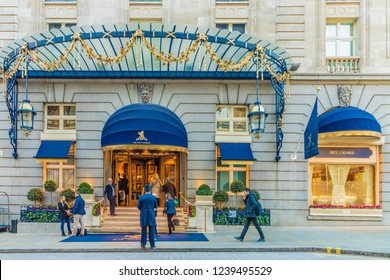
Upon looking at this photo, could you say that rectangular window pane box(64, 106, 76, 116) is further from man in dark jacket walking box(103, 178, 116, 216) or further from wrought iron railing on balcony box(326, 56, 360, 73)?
wrought iron railing on balcony box(326, 56, 360, 73)

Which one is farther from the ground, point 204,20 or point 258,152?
point 204,20

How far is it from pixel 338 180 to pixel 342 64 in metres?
5.58

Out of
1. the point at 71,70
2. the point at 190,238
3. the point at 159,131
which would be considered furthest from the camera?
the point at 71,70

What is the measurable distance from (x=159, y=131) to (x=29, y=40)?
7012mm

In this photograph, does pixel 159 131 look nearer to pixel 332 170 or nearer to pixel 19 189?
pixel 19 189

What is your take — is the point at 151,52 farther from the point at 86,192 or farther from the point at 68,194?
the point at 68,194

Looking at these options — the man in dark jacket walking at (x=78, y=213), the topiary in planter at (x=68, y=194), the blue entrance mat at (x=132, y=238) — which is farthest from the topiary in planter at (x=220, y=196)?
the topiary in planter at (x=68, y=194)

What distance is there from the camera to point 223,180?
2161 cm

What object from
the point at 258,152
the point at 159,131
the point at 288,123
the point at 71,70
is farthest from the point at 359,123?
the point at 71,70

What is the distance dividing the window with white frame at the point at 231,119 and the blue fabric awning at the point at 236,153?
3.10 feet

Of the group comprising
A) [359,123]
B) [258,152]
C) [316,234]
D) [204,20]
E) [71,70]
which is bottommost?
[316,234]

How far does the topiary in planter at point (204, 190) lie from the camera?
19.5m

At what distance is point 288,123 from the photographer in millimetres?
21438

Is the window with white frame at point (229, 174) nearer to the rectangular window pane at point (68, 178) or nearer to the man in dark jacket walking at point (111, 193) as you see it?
the man in dark jacket walking at point (111, 193)
